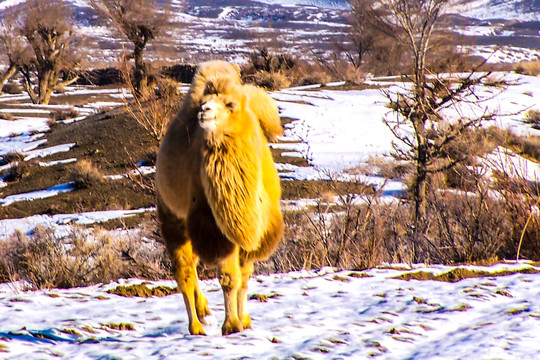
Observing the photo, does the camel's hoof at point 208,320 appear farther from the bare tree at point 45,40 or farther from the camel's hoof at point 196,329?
the bare tree at point 45,40

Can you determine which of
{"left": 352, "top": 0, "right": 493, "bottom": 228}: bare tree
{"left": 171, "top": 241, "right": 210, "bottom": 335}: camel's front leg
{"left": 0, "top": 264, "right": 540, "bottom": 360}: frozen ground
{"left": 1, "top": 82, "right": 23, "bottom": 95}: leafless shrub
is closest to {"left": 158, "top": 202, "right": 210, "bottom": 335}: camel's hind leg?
{"left": 171, "top": 241, "right": 210, "bottom": 335}: camel's front leg

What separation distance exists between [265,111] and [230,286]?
1370 millimetres

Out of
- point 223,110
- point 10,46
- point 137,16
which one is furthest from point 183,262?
point 10,46

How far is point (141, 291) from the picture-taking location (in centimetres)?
523

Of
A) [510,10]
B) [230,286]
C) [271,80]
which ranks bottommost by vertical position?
[230,286]

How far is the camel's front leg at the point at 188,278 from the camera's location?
4120 millimetres

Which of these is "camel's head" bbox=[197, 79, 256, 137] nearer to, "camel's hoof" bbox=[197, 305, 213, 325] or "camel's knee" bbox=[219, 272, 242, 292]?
"camel's knee" bbox=[219, 272, 242, 292]

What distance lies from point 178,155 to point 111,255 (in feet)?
17.6

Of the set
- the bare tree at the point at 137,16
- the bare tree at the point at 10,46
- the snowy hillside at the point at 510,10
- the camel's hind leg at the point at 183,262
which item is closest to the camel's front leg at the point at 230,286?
the camel's hind leg at the point at 183,262

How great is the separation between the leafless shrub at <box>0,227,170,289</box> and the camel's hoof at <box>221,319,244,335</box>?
2.73 metres

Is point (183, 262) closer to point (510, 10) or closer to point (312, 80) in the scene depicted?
point (312, 80)

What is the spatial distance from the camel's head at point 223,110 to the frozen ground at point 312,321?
121 centimetres

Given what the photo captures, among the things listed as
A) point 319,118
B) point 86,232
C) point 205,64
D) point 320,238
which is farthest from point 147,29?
point 205,64

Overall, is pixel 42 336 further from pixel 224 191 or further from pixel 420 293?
pixel 420 293
